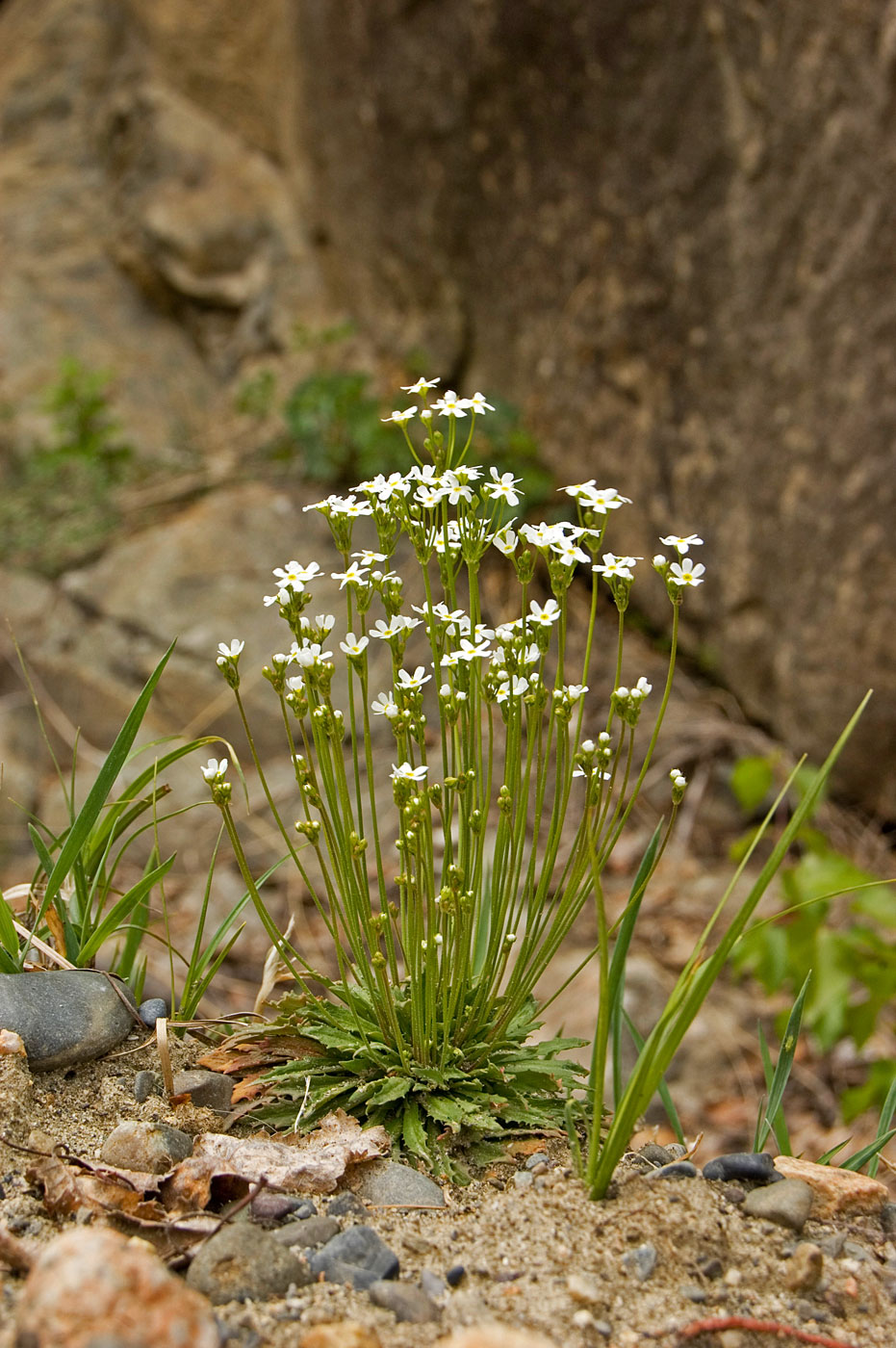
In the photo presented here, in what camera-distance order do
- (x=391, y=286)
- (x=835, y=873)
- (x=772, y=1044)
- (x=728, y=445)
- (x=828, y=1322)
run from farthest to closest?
1. (x=391, y=286)
2. (x=728, y=445)
3. (x=772, y=1044)
4. (x=835, y=873)
5. (x=828, y=1322)

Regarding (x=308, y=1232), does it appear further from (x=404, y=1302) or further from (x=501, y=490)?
(x=501, y=490)

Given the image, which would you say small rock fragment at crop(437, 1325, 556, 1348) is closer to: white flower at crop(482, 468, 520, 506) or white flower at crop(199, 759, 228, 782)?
white flower at crop(199, 759, 228, 782)

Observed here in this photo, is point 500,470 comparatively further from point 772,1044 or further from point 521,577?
point 521,577

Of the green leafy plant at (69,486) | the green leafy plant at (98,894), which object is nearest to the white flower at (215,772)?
the green leafy plant at (98,894)

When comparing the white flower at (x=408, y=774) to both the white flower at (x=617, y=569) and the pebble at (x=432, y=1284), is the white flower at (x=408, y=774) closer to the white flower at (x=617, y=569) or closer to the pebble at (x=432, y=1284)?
the white flower at (x=617, y=569)

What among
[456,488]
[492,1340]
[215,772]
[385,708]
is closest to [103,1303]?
[492,1340]

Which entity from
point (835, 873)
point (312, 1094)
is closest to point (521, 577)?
point (312, 1094)
